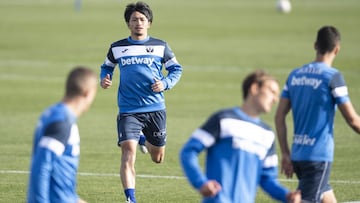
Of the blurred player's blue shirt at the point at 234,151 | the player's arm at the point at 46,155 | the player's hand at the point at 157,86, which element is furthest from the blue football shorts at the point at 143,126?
the player's arm at the point at 46,155

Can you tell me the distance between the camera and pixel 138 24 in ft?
48.6

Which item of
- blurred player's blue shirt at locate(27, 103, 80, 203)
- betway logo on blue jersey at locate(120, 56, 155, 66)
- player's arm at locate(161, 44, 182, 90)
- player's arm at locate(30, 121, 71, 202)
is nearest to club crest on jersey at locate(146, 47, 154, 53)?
betway logo on blue jersey at locate(120, 56, 155, 66)

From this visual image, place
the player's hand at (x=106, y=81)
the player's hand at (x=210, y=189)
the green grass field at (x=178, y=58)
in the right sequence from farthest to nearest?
the green grass field at (x=178, y=58) → the player's hand at (x=106, y=81) → the player's hand at (x=210, y=189)

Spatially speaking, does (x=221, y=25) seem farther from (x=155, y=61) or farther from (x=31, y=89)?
(x=155, y=61)

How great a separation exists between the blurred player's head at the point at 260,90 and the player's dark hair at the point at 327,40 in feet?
6.04

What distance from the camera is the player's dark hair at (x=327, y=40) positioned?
429 inches

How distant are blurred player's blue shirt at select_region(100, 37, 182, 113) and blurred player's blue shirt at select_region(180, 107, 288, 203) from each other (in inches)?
217

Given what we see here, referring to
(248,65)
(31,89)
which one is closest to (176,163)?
(31,89)

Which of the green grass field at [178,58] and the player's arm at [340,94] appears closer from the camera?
the player's arm at [340,94]

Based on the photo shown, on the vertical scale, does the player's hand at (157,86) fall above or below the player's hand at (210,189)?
above

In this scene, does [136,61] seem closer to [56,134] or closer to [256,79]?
[256,79]

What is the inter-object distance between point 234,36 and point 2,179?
30.7m

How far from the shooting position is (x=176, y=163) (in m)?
18.0

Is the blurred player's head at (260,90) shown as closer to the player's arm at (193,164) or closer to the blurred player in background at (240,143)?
the blurred player in background at (240,143)
